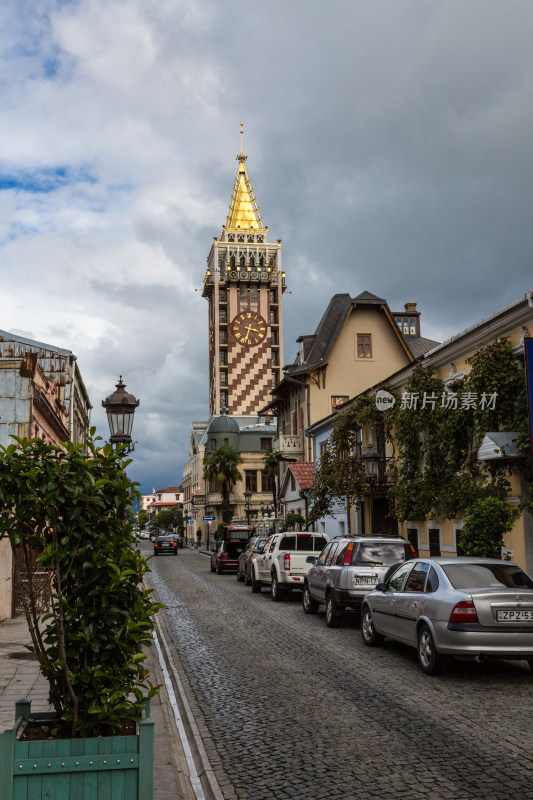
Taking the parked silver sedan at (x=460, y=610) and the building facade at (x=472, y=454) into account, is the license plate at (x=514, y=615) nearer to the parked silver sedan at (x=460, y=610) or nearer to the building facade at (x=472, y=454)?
the parked silver sedan at (x=460, y=610)

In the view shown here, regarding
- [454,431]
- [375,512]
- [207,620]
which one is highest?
[454,431]

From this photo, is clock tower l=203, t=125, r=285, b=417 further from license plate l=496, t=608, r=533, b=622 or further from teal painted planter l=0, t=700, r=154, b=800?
teal painted planter l=0, t=700, r=154, b=800

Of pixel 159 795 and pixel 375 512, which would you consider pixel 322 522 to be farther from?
pixel 159 795

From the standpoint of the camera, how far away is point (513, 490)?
61.1ft

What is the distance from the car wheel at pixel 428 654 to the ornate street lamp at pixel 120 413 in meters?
5.13

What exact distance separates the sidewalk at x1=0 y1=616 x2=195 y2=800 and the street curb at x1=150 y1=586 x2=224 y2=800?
0.37 feet

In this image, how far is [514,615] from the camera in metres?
9.71

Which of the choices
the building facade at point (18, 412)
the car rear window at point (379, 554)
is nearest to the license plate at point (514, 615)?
the car rear window at point (379, 554)

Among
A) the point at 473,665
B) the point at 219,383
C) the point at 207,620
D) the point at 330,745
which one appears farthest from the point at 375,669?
the point at 219,383

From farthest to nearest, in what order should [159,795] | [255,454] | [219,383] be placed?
1. [219,383]
2. [255,454]
3. [159,795]

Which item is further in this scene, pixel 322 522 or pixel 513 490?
pixel 322 522

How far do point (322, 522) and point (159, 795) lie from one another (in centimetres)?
3347

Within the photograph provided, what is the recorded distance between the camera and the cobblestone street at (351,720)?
5977mm

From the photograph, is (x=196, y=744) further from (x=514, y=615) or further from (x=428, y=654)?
(x=514, y=615)
